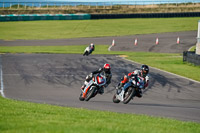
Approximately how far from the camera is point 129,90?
1511 centimetres

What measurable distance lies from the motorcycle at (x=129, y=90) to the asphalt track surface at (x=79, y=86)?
36 cm

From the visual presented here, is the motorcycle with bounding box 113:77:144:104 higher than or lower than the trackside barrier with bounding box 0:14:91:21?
lower

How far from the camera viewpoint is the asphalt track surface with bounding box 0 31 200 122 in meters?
15.4

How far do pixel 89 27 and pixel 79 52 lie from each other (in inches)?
1024

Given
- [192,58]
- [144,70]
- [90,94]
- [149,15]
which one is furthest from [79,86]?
[149,15]

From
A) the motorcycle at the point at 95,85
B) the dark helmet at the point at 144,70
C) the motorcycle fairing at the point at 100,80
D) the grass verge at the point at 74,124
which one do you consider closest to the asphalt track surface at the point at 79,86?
the motorcycle at the point at 95,85

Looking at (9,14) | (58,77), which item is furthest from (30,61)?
(9,14)

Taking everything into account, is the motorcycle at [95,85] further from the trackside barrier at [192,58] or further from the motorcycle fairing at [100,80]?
the trackside barrier at [192,58]

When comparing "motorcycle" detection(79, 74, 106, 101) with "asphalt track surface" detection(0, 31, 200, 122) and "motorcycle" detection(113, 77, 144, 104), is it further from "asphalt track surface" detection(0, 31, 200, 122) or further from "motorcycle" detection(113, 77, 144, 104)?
"motorcycle" detection(113, 77, 144, 104)

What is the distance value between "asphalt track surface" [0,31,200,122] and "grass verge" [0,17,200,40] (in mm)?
26395

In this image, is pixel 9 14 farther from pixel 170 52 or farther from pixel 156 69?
pixel 156 69

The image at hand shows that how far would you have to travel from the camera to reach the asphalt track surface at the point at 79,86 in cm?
1541

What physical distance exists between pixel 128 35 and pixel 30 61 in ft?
91.3

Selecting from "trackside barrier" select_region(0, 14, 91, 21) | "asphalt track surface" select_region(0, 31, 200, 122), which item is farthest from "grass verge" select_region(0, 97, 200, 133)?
"trackside barrier" select_region(0, 14, 91, 21)
